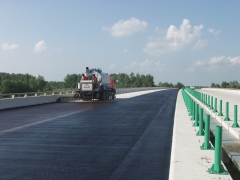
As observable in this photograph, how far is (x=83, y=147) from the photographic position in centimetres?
1076

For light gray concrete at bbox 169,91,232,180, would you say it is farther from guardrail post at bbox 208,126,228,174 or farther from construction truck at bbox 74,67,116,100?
construction truck at bbox 74,67,116,100

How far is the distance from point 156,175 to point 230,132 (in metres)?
6.50

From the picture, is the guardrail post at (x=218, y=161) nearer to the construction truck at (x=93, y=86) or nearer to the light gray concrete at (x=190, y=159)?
the light gray concrete at (x=190, y=159)

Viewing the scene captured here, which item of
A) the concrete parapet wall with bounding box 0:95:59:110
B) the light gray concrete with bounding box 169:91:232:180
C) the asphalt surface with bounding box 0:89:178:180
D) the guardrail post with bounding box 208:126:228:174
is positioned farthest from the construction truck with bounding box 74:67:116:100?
the guardrail post with bounding box 208:126:228:174

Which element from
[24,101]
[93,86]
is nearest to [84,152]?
[24,101]

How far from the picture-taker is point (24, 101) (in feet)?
105

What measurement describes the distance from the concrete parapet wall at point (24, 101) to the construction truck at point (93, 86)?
321 centimetres

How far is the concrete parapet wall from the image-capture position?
28.4m

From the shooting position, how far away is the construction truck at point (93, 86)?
128 feet

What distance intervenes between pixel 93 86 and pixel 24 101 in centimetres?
901

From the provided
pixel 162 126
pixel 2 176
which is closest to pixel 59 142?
pixel 2 176

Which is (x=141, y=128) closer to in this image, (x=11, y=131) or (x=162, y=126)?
(x=162, y=126)

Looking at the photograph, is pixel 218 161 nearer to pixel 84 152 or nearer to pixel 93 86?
pixel 84 152

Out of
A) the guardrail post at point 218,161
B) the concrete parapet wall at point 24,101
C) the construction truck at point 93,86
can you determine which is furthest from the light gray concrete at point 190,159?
the construction truck at point 93,86
